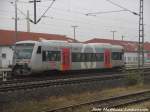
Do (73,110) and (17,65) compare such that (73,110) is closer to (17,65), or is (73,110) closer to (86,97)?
(86,97)

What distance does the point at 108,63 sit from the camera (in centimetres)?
3688

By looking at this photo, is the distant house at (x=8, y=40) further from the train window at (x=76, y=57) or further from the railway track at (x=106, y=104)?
the railway track at (x=106, y=104)

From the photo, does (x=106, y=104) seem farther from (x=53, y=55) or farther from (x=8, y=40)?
(x=8, y=40)

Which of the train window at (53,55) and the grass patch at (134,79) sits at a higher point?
the train window at (53,55)

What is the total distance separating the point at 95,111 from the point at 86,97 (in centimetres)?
596

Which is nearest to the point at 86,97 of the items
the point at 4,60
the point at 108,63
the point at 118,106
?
the point at 118,106

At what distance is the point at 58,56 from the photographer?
30156 mm

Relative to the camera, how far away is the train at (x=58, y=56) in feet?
91.5

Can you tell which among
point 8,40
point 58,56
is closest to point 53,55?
point 58,56

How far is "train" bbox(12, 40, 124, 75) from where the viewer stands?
2788 centimetres

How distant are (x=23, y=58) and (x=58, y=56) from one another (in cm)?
309

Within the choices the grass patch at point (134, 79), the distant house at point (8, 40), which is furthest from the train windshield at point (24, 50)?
the distant house at point (8, 40)

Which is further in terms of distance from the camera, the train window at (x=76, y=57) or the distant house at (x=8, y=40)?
the distant house at (x=8, y=40)

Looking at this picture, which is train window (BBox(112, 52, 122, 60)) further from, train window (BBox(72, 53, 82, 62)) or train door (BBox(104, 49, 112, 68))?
train window (BBox(72, 53, 82, 62))
